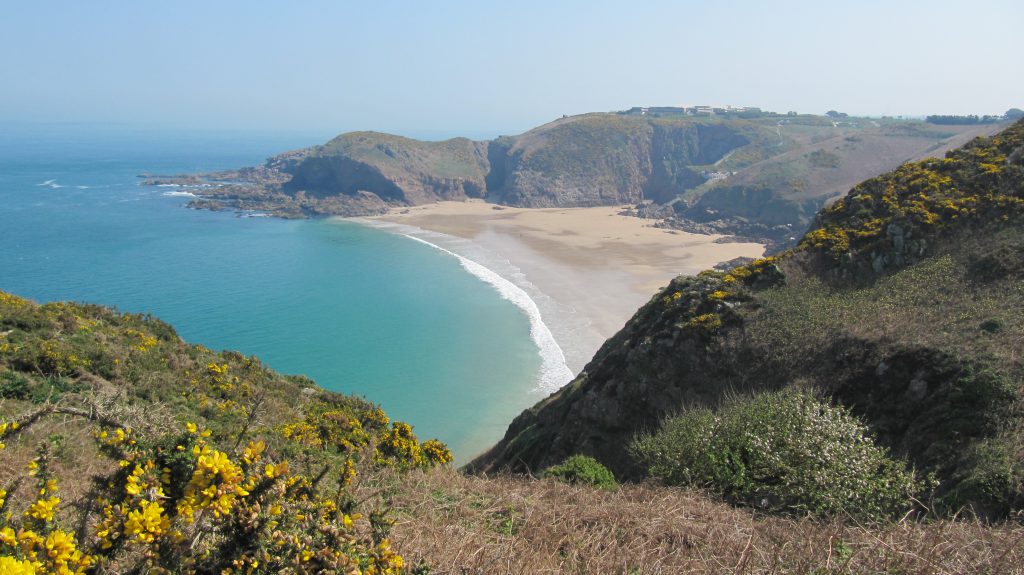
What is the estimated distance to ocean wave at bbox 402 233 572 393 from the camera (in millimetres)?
34500

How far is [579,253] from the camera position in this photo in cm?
6662

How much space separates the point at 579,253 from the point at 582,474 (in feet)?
184

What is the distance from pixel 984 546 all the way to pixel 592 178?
113420mm

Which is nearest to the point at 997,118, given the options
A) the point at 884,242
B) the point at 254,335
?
the point at 884,242

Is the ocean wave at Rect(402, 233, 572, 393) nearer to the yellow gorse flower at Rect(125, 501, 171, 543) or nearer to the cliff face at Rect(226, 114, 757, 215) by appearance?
the yellow gorse flower at Rect(125, 501, 171, 543)

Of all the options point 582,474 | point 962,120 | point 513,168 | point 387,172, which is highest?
point 962,120

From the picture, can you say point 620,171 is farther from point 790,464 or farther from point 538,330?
point 790,464

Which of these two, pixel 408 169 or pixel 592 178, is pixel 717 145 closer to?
pixel 592 178

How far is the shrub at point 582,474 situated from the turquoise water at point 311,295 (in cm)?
1499

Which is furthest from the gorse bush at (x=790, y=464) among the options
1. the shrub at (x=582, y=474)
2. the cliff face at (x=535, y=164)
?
the cliff face at (x=535, y=164)

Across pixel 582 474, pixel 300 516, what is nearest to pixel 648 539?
pixel 300 516

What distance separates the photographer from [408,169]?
111 meters

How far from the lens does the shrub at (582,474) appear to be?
11117 millimetres

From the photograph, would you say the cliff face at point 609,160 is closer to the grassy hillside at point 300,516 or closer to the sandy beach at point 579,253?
the sandy beach at point 579,253
